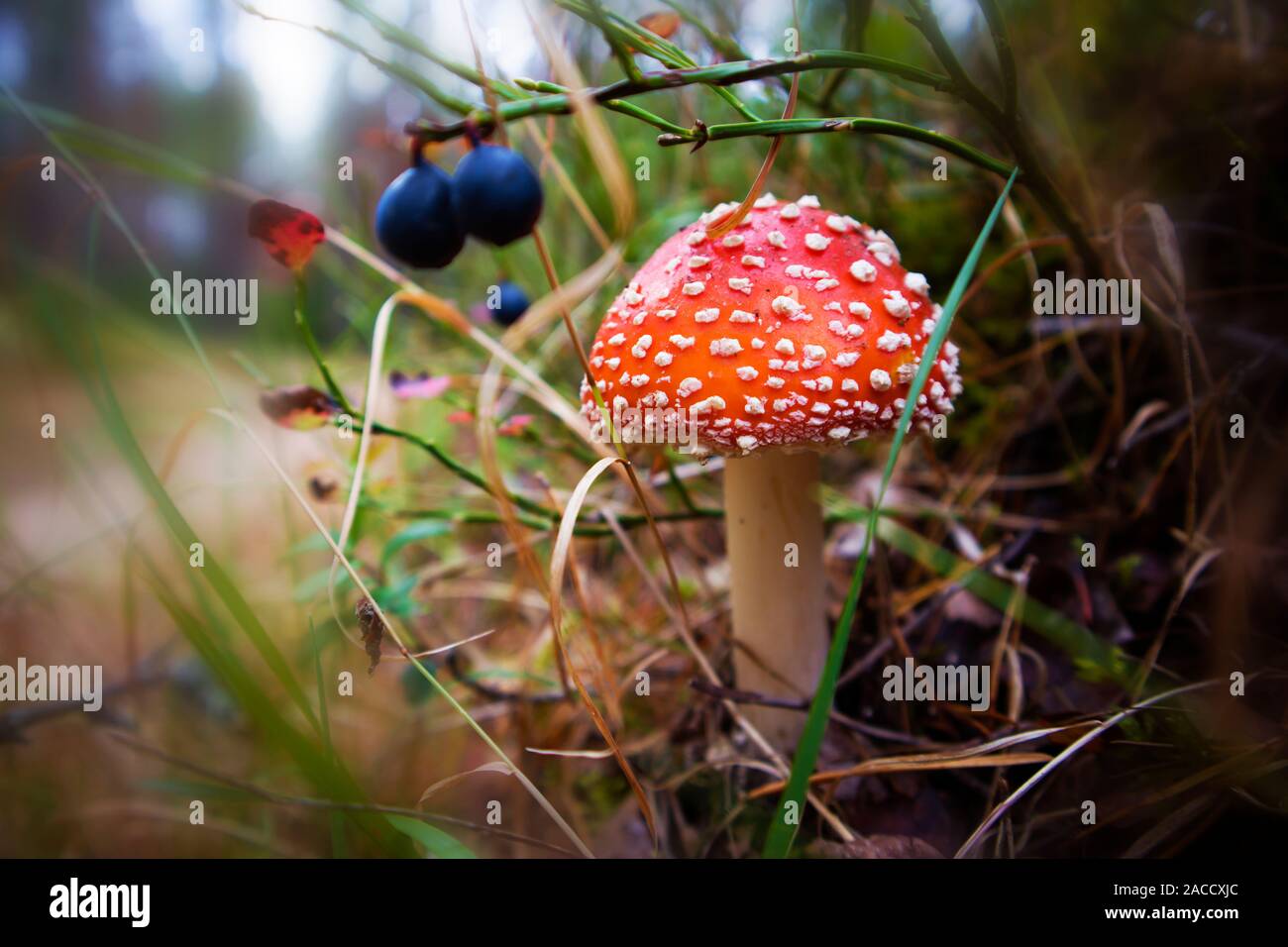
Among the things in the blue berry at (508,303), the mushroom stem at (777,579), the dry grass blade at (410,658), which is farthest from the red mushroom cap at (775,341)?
the blue berry at (508,303)

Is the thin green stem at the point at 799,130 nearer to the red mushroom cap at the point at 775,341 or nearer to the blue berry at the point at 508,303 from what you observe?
the red mushroom cap at the point at 775,341

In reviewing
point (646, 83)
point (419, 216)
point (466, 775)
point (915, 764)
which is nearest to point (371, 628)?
point (466, 775)

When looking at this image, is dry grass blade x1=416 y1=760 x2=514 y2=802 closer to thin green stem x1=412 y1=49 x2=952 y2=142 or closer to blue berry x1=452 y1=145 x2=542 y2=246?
blue berry x1=452 y1=145 x2=542 y2=246

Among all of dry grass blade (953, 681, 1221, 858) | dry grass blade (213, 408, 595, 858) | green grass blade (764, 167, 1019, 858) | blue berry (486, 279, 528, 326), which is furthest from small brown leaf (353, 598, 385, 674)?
blue berry (486, 279, 528, 326)

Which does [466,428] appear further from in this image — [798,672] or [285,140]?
[798,672]
